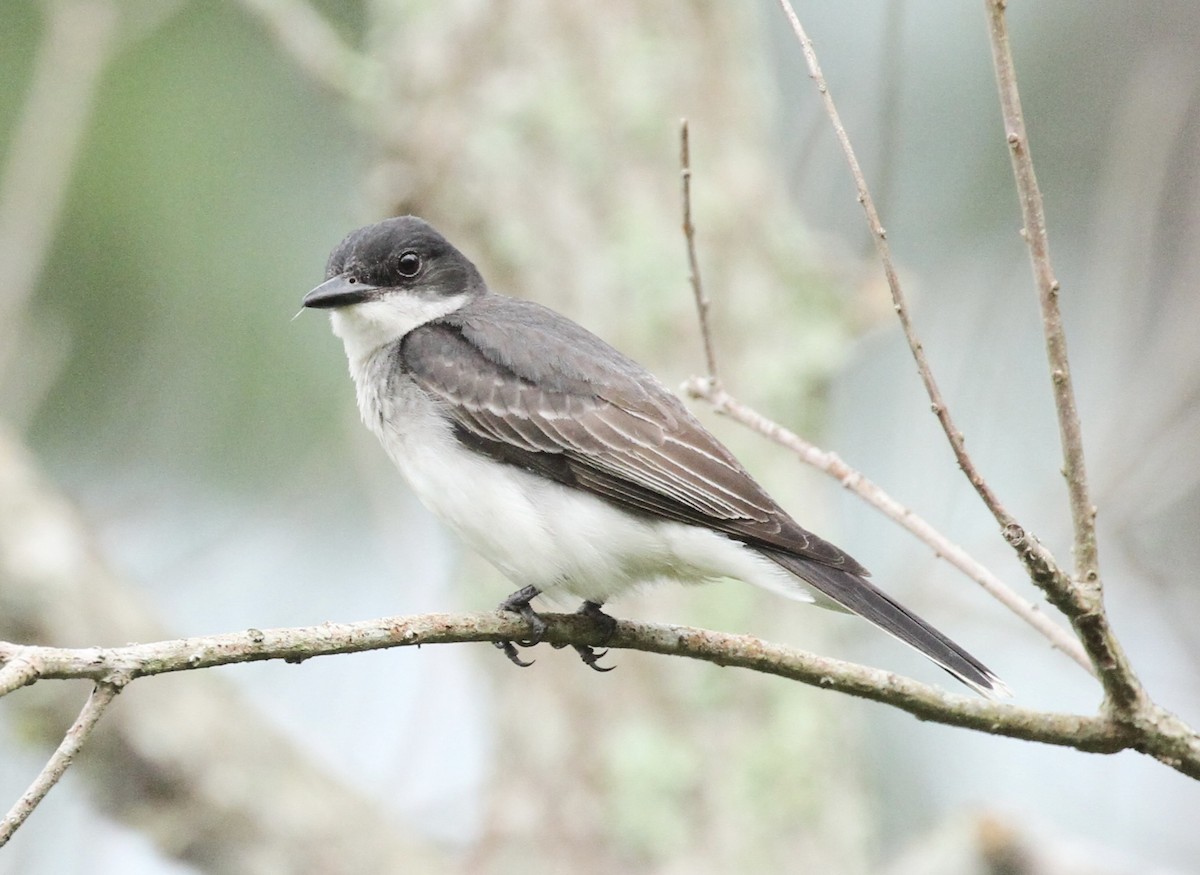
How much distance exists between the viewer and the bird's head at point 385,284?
14.3 ft

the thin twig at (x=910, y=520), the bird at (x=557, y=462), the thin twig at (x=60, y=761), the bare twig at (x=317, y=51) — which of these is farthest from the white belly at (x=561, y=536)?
the bare twig at (x=317, y=51)

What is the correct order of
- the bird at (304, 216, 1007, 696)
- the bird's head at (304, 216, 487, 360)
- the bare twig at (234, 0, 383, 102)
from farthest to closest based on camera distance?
the bare twig at (234, 0, 383, 102)
the bird's head at (304, 216, 487, 360)
the bird at (304, 216, 1007, 696)

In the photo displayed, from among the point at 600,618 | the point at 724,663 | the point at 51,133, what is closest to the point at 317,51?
the point at 51,133

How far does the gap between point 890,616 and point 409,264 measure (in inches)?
76.7

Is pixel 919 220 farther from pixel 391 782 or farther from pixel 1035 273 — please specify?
pixel 1035 273

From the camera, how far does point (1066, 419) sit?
2.61 meters

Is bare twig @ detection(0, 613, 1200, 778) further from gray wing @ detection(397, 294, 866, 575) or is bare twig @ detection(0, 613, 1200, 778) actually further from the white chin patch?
the white chin patch

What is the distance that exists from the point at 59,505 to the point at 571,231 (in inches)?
108

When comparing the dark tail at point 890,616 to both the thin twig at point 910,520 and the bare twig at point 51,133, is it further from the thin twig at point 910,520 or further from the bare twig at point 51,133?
the bare twig at point 51,133

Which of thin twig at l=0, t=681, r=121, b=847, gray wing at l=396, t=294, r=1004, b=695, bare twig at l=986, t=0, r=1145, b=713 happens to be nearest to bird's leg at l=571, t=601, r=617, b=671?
gray wing at l=396, t=294, r=1004, b=695

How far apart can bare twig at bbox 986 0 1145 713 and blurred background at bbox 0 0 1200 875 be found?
1.85 metres

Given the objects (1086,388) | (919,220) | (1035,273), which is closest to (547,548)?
(1035,273)

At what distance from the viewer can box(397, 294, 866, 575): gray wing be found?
3.87 metres

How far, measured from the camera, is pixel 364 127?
7367 millimetres
